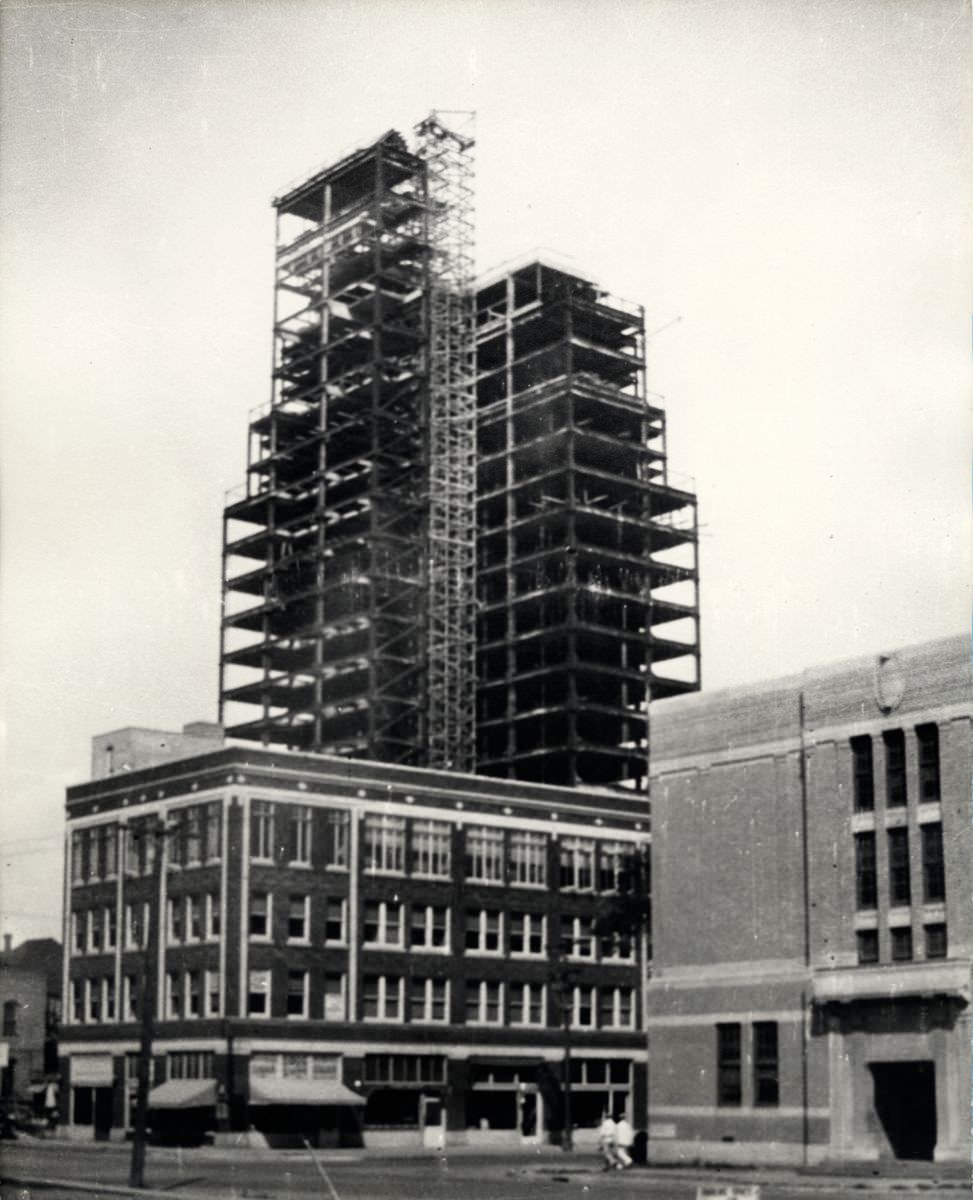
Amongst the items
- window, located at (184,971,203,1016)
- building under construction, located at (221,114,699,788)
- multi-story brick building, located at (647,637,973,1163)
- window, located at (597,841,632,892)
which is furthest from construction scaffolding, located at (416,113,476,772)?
multi-story brick building, located at (647,637,973,1163)

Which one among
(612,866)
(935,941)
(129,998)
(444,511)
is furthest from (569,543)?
(935,941)

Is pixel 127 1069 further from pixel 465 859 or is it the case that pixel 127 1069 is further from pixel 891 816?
pixel 891 816

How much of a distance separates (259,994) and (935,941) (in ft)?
101

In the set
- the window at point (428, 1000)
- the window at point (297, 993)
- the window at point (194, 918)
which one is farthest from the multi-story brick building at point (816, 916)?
the window at point (194, 918)

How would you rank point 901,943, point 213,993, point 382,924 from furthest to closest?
point 382,924 < point 213,993 < point 901,943

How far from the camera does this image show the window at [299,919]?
76.2m

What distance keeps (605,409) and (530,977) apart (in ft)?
131

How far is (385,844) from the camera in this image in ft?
263

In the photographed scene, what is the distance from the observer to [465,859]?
82625mm

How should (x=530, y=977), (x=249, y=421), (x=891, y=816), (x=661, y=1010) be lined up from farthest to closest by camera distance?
(x=249, y=421)
(x=530, y=977)
(x=661, y=1010)
(x=891, y=816)

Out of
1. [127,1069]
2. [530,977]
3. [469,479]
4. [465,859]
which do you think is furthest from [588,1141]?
[469,479]

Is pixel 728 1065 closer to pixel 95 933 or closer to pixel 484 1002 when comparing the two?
pixel 484 1002

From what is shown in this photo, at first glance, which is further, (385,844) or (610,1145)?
(385,844)

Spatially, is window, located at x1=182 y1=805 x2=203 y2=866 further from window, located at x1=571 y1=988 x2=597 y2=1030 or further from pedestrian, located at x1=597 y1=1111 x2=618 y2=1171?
pedestrian, located at x1=597 y1=1111 x2=618 y2=1171
